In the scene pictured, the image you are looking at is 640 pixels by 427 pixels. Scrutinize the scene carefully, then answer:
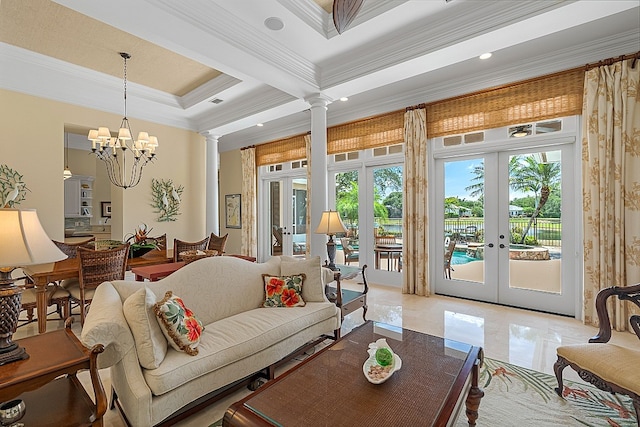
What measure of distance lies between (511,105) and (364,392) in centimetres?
415

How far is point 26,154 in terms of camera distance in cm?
451

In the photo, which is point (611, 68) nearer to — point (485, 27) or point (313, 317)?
point (485, 27)

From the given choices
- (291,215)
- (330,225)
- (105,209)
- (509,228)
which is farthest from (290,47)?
(105,209)

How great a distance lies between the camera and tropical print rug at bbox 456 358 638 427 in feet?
6.68

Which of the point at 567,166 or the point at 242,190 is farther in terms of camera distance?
the point at 242,190

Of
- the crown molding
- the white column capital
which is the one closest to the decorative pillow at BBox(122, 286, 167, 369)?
the white column capital

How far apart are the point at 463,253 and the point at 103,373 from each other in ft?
15.2

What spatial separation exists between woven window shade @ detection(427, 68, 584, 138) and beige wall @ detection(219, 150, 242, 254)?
4.91m

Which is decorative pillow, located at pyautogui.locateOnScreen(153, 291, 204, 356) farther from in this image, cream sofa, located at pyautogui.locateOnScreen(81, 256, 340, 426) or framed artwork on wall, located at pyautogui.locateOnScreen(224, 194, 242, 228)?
framed artwork on wall, located at pyautogui.locateOnScreen(224, 194, 242, 228)

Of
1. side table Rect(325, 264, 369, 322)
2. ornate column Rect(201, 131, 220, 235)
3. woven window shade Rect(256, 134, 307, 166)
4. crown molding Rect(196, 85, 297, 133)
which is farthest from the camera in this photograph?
woven window shade Rect(256, 134, 307, 166)

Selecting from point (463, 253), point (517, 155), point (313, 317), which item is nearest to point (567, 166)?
point (517, 155)

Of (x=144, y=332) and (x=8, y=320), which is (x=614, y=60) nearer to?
(x=144, y=332)

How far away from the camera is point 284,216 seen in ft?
23.9

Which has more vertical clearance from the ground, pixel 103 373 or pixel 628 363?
pixel 628 363
